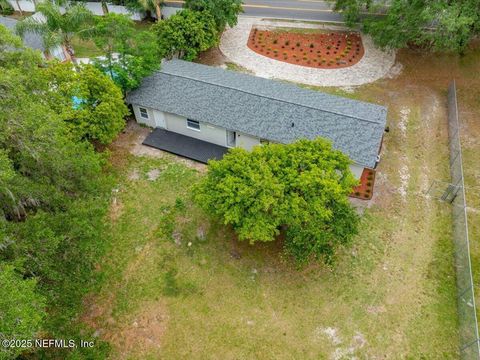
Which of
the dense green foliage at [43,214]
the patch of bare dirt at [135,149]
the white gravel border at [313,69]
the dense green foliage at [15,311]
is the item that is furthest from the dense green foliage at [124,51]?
the dense green foliage at [15,311]

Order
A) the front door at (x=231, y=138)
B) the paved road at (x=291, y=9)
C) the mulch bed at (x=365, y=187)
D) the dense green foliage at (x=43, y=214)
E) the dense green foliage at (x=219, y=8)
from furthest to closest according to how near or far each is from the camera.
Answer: the paved road at (x=291, y=9) → the dense green foliage at (x=219, y=8) → the front door at (x=231, y=138) → the mulch bed at (x=365, y=187) → the dense green foliage at (x=43, y=214)

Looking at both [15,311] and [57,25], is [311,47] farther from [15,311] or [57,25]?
[15,311]

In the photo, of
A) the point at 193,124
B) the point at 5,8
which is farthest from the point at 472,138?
the point at 5,8

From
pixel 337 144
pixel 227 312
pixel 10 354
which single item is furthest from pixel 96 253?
pixel 337 144

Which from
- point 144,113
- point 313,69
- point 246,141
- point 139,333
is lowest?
point 139,333

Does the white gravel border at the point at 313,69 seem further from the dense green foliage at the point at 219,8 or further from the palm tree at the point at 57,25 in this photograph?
the palm tree at the point at 57,25

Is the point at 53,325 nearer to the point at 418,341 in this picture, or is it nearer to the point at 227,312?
the point at 227,312
